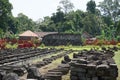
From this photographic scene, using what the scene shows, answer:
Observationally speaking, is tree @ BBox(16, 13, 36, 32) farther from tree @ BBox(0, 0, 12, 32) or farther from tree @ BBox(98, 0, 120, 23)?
tree @ BBox(0, 0, 12, 32)

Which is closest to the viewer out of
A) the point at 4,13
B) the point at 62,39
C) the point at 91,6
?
the point at 62,39

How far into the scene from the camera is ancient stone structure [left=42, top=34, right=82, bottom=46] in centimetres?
5341

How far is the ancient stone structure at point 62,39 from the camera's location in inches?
2103

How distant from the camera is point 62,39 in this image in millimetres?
53812

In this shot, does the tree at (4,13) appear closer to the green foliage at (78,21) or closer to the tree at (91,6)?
the green foliage at (78,21)

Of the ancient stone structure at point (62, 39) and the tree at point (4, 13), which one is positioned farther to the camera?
the tree at point (4, 13)

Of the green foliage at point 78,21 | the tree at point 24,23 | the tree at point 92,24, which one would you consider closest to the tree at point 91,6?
the green foliage at point 78,21

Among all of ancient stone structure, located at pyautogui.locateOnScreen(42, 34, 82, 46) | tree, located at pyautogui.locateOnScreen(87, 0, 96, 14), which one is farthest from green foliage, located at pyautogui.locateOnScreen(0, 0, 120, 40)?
ancient stone structure, located at pyautogui.locateOnScreen(42, 34, 82, 46)

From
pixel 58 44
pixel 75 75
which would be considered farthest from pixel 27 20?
pixel 75 75

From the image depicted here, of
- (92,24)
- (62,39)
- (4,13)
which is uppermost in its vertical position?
Result: (4,13)

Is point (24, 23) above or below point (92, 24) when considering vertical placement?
above

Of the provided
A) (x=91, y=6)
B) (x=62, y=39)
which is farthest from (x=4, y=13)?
(x=91, y=6)

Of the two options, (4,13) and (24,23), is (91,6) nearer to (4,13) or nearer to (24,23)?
(24,23)

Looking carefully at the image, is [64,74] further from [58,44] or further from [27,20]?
[27,20]
